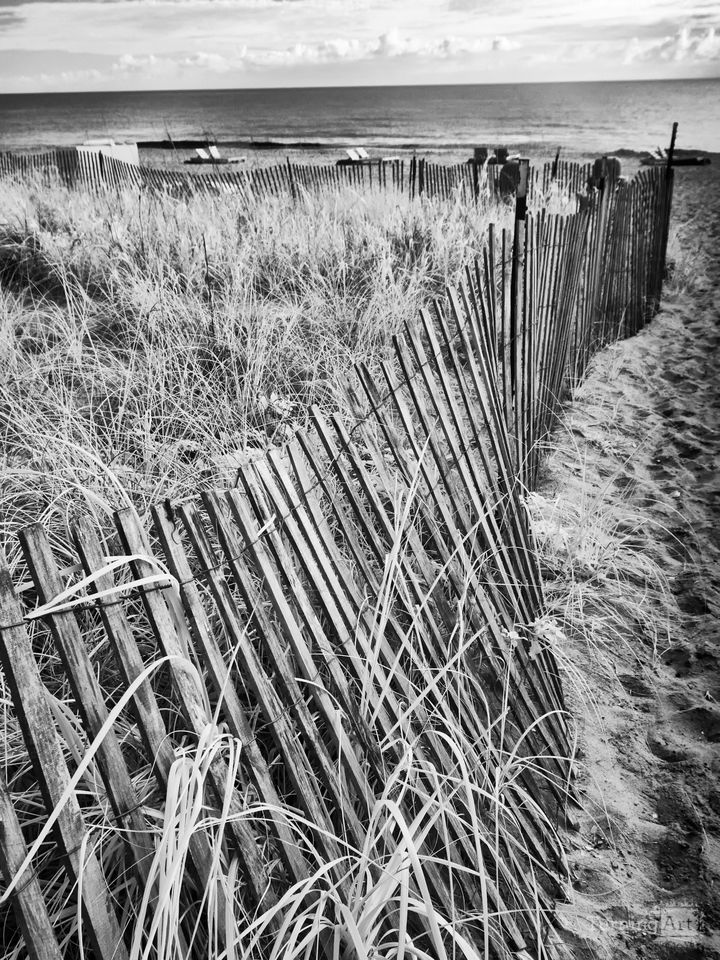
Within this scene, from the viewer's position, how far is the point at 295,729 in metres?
1.43

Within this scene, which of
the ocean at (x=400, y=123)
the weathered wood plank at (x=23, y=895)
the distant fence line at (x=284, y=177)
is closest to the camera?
the weathered wood plank at (x=23, y=895)

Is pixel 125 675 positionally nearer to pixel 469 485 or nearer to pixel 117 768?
pixel 117 768

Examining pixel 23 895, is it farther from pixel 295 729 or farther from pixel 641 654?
pixel 641 654

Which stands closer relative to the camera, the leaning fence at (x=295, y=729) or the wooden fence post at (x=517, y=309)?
the leaning fence at (x=295, y=729)

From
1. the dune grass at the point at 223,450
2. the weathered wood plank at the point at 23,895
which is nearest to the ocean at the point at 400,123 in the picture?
the dune grass at the point at 223,450

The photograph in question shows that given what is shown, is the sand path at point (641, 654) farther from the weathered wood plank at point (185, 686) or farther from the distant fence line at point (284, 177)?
the distant fence line at point (284, 177)

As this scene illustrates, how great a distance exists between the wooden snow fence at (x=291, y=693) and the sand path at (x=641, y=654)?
124 mm

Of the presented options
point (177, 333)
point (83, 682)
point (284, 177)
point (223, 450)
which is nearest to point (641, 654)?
point (223, 450)

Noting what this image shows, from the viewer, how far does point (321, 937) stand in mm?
1273

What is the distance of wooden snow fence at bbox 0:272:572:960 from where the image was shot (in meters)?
1.02

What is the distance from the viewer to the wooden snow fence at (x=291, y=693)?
102 centimetres

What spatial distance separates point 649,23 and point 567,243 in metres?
91.7

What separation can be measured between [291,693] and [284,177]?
9297 millimetres

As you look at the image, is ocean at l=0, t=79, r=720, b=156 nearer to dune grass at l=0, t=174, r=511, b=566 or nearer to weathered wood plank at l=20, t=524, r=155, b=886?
dune grass at l=0, t=174, r=511, b=566
